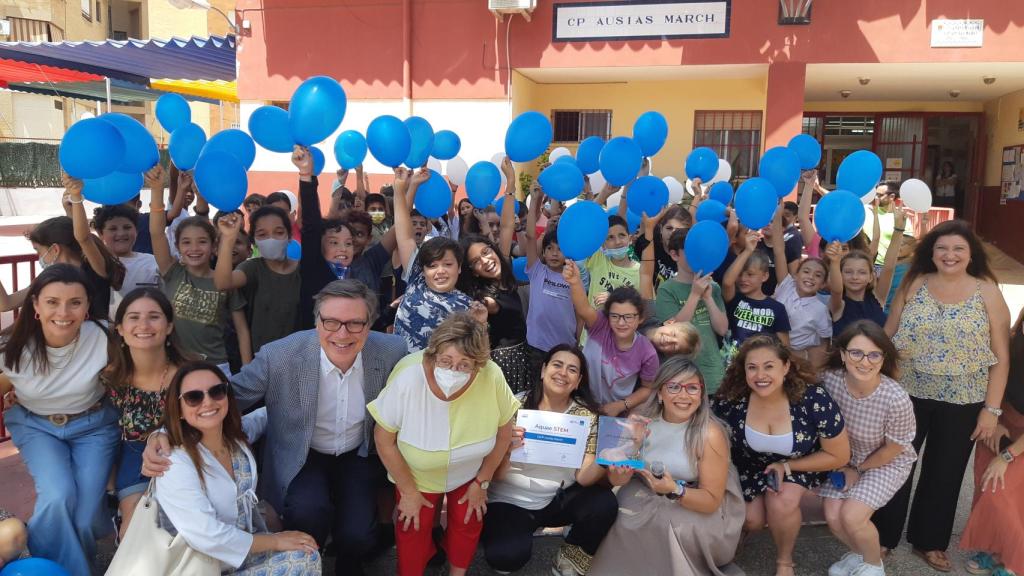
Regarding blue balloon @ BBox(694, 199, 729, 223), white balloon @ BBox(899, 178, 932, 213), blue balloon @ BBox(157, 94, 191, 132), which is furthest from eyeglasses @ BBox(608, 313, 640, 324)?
blue balloon @ BBox(157, 94, 191, 132)

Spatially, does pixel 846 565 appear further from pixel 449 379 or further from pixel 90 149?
pixel 90 149

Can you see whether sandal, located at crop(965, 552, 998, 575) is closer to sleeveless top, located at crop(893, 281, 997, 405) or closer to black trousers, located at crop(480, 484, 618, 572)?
sleeveless top, located at crop(893, 281, 997, 405)

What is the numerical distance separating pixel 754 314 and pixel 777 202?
78 centimetres

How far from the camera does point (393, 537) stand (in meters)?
3.01

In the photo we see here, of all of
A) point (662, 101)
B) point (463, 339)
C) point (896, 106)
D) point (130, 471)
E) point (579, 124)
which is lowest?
point (130, 471)

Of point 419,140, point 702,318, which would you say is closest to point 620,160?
point 702,318

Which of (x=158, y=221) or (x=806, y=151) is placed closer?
(x=158, y=221)

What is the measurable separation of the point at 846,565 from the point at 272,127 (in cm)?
345

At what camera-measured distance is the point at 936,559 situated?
302 centimetres

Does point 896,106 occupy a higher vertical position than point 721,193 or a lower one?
higher

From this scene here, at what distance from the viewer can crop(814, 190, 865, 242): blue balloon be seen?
147 inches

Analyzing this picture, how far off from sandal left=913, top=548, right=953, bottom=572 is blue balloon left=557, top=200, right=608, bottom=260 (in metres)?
1.98

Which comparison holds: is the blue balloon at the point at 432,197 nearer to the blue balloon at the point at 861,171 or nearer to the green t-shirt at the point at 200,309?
the green t-shirt at the point at 200,309

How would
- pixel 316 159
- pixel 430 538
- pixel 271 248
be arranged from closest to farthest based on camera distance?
1. pixel 430 538
2. pixel 271 248
3. pixel 316 159
